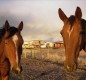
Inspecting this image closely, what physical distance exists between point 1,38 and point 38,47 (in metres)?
36.4

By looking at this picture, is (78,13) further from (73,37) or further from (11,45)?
(11,45)

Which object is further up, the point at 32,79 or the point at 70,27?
the point at 70,27

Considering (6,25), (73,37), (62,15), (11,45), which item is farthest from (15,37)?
(73,37)

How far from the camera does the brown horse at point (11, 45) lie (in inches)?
376

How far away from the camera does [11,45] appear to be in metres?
9.68

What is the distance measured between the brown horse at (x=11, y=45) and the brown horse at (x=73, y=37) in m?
2.07

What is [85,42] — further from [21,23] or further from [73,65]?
[21,23]

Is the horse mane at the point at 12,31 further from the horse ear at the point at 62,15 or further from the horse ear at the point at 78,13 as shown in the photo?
the horse ear at the point at 78,13

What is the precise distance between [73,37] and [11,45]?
2.59m

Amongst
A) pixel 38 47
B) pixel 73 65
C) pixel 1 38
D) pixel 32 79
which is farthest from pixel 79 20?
pixel 38 47

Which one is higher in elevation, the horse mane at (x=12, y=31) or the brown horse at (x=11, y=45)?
the horse mane at (x=12, y=31)

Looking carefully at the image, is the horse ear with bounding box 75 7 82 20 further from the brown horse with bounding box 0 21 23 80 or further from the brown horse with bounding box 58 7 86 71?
the brown horse with bounding box 0 21 23 80

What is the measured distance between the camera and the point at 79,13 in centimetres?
808

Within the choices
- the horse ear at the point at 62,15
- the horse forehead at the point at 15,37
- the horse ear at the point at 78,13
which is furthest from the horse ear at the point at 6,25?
the horse ear at the point at 78,13
